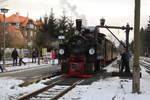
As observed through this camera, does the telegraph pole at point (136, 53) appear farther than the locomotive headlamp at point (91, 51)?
No

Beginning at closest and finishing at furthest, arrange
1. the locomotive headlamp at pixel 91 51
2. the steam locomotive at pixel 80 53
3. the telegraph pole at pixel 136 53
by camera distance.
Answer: the telegraph pole at pixel 136 53 → the locomotive headlamp at pixel 91 51 → the steam locomotive at pixel 80 53

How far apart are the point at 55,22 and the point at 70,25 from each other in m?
7.38

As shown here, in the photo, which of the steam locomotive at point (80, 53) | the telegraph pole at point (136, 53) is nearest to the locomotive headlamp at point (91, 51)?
the steam locomotive at point (80, 53)

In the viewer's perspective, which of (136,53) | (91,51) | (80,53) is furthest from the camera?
(80,53)

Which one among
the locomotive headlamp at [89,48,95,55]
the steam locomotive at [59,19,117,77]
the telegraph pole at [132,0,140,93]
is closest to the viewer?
the telegraph pole at [132,0,140,93]

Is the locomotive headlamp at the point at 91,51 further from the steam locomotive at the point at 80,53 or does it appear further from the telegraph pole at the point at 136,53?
the telegraph pole at the point at 136,53

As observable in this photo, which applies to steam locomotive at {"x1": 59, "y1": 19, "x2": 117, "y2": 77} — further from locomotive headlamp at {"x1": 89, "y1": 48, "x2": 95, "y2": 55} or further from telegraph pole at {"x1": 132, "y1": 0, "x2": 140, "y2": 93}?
telegraph pole at {"x1": 132, "y1": 0, "x2": 140, "y2": 93}

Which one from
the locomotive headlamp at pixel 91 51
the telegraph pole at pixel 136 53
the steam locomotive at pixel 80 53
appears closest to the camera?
the telegraph pole at pixel 136 53

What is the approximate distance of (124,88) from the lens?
14695mm

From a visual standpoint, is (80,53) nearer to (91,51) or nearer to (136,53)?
(91,51)

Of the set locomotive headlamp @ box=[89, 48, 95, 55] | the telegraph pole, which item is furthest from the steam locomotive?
the telegraph pole

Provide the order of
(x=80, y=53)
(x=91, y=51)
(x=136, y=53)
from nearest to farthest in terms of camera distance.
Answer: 1. (x=136, y=53)
2. (x=91, y=51)
3. (x=80, y=53)

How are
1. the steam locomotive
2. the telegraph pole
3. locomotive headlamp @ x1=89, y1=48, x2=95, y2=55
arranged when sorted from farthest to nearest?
the steam locomotive
locomotive headlamp @ x1=89, y1=48, x2=95, y2=55
the telegraph pole

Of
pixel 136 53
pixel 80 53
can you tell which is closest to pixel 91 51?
pixel 80 53
